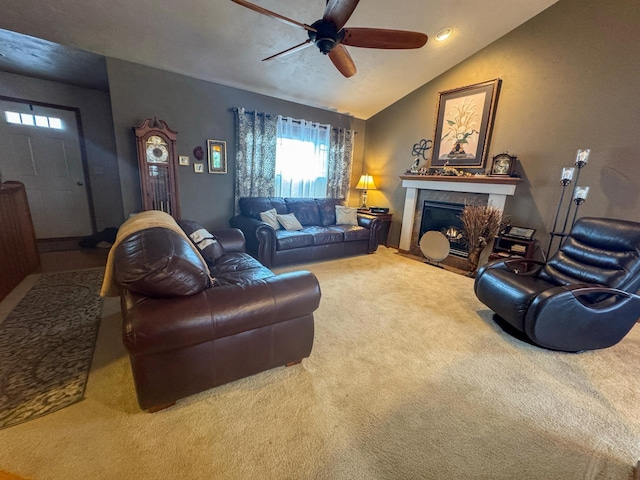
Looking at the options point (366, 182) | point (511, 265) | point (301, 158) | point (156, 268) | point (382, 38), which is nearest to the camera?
point (156, 268)

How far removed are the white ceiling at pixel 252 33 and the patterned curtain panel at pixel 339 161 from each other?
37.5 inches

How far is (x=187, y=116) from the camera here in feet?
11.8

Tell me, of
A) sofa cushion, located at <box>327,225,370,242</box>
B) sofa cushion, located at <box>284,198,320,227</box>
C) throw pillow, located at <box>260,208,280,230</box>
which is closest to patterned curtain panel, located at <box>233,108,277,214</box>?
sofa cushion, located at <box>284,198,320,227</box>

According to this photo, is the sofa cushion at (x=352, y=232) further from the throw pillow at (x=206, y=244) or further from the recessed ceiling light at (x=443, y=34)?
the recessed ceiling light at (x=443, y=34)

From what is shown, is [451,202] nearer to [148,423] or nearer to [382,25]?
[382,25]

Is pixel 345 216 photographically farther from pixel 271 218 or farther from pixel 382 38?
pixel 382 38

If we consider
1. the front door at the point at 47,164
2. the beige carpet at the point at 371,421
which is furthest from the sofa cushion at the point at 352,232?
the front door at the point at 47,164

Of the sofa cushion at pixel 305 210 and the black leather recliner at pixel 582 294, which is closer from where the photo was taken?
the black leather recliner at pixel 582 294

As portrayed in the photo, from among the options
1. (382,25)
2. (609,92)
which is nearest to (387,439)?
(382,25)

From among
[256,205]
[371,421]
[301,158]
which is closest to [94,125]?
[256,205]

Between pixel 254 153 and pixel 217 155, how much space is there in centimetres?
55

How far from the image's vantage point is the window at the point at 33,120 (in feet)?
12.4

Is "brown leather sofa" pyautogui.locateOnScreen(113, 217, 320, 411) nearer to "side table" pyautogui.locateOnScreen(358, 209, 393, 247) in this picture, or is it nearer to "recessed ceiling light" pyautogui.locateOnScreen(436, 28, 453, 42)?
"side table" pyautogui.locateOnScreen(358, 209, 393, 247)

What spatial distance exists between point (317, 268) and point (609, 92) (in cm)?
375
